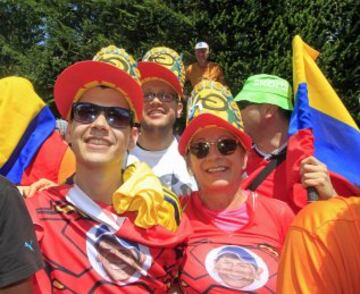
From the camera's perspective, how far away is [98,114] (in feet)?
7.81

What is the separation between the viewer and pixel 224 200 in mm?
2674

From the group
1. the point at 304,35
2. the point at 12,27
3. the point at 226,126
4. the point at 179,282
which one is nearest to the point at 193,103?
the point at 226,126

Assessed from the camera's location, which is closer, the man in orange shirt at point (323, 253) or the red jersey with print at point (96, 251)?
the man in orange shirt at point (323, 253)

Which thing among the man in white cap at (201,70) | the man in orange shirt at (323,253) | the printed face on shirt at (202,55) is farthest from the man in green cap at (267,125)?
the printed face on shirt at (202,55)

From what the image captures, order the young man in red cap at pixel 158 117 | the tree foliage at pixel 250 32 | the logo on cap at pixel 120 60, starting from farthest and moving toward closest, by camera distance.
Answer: the tree foliage at pixel 250 32
the young man in red cap at pixel 158 117
the logo on cap at pixel 120 60

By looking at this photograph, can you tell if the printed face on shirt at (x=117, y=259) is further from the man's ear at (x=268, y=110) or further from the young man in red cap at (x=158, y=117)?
the man's ear at (x=268, y=110)

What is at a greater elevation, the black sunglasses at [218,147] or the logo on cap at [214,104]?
the logo on cap at [214,104]

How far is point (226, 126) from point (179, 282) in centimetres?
79

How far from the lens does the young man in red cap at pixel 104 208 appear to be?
84.9 inches

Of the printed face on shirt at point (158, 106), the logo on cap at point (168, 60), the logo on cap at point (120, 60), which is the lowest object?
the logo on cap at point (120, 60)

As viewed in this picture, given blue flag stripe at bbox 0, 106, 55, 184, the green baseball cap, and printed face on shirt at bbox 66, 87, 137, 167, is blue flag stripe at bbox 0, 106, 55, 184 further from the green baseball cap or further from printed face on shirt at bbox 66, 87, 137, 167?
the green baseball cap

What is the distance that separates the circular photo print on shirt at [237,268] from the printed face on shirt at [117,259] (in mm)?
351

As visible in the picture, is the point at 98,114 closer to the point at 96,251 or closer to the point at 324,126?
the point at 96,251

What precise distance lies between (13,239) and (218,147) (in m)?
1.25
